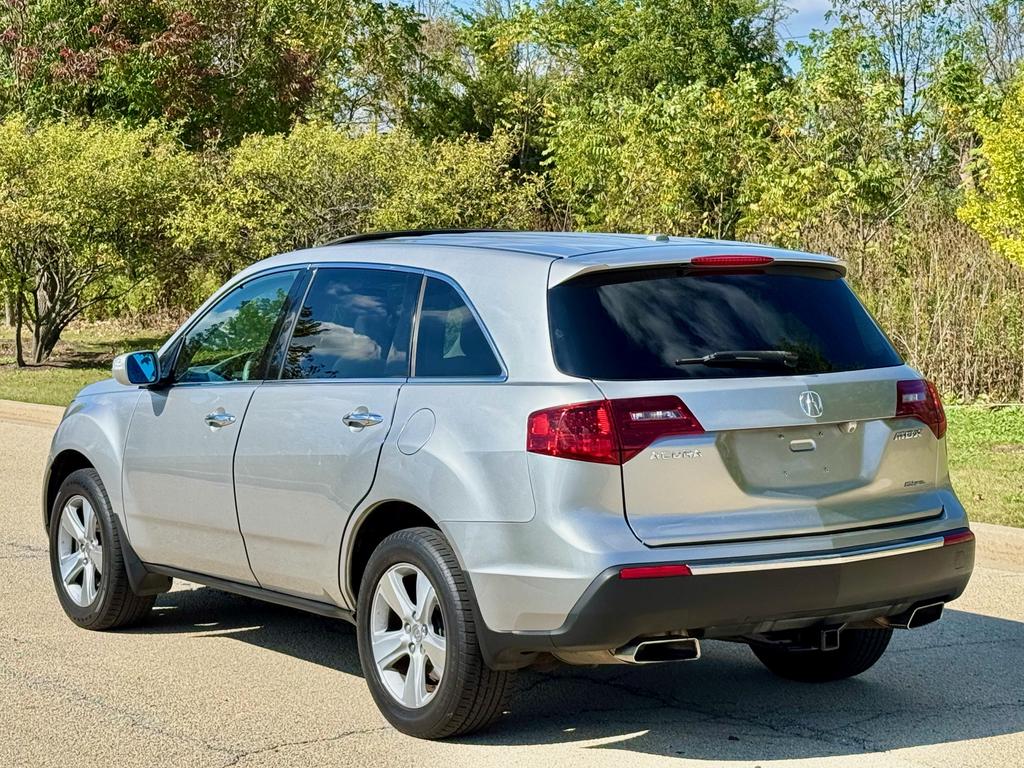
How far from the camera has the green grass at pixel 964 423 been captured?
10641 millimetres

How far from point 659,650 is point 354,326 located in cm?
183

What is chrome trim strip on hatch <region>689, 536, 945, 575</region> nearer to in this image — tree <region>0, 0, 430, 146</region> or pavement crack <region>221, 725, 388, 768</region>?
pavement crack <region>221, 725, 388, 768</region>

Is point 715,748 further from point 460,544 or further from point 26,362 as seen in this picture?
point 26,362

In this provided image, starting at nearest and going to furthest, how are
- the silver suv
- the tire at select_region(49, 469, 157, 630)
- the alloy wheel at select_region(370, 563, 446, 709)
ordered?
1. the silver suv
2. the alloy wheel at select_region(370, 563, 446, 709)
3. the tire at select_region(49, 469, 157, 630)

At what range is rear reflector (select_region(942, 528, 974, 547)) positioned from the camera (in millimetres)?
5590

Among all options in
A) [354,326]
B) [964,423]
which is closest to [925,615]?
[354,326]

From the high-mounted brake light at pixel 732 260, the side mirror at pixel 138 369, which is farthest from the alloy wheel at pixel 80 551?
the high-mounted brake light at pixel 732 260

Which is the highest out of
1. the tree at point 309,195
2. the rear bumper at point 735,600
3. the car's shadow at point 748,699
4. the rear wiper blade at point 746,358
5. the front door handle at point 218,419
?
the tree at point 309,195

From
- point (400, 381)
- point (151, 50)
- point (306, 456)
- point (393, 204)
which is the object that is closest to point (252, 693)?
point (306, 456)

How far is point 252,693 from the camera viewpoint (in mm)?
6215

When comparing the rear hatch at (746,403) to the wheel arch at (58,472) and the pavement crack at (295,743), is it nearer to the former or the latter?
the pavement crack at (295,743)

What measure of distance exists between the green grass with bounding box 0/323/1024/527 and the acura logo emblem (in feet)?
15.6

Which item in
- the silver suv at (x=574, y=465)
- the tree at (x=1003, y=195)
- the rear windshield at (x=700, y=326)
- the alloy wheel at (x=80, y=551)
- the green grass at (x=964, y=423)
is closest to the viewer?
the silver suv at (x=574, y=465)

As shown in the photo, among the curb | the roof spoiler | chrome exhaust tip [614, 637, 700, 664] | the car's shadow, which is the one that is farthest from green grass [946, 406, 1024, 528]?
the curb
